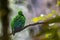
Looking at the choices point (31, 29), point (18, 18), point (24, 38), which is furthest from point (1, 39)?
point (24, 38)

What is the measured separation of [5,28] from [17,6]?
923 millimetres

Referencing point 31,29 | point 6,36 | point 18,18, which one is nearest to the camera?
point 6,36

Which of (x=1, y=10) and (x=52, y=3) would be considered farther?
(x=52, y=3)

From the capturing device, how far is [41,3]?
1.38m

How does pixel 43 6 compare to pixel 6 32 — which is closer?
pixel 6 32

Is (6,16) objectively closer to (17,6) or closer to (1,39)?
(1,39)

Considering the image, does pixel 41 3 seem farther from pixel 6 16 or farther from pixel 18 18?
pixel 6 16

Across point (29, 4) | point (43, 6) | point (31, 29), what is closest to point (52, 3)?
point (43, 6)

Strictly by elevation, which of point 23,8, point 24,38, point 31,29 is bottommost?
point 24,38

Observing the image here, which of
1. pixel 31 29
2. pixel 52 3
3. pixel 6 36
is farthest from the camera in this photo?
pixel 52 3

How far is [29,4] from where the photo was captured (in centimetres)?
139

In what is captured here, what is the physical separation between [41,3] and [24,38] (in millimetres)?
352

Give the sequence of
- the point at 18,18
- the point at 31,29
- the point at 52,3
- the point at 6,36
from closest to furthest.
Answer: the point at 6,36 → the point at 18,18 → the point at 31,29 → the point at 52,3

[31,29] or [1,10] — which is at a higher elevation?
[1,10]
